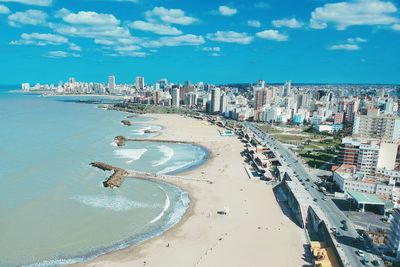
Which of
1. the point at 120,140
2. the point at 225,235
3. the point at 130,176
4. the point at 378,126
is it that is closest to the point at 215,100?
the point at 378,126

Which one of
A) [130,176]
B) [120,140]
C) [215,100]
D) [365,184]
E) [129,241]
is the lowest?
[129,241]

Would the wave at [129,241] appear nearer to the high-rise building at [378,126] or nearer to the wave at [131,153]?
the wave at [131,153]

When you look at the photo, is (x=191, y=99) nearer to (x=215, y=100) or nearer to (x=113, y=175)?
(x=215, y=100)

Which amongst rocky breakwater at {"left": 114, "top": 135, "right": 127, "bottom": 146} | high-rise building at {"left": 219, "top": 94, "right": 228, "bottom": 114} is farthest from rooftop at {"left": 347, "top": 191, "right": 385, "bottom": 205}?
high-rise building at {"left": 219, "top": 94, "right": 228, "bottom": 114}

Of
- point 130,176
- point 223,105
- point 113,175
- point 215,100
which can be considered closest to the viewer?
point 113,175

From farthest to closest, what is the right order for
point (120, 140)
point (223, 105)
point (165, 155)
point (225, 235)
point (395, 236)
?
point (223, 105)
point (120, 140)
point (165, 155)
point (225, 235)
point (395, 236)

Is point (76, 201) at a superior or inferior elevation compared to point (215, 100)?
inferior

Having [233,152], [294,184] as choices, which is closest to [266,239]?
[294,184]

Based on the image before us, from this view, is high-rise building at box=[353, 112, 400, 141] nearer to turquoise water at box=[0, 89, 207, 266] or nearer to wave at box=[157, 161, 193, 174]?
turquoise water at box=[0, 89, 207, 266]
